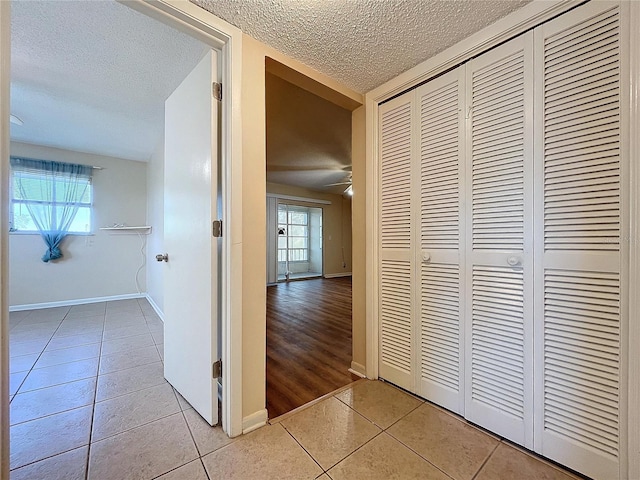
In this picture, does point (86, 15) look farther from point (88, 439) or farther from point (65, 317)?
point (65, 317)

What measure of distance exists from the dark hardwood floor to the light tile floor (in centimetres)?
16

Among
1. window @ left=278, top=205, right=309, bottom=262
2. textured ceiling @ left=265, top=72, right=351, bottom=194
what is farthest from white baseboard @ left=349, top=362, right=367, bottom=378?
window @ left=278, top=205, right=309, bottom=262

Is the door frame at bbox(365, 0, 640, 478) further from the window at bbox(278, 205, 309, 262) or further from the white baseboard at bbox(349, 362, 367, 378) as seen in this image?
the window at bbox(278, 205, 309, 262)

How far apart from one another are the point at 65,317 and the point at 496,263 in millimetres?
4708

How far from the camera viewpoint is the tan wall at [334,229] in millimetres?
7133

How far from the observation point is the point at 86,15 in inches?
59.4

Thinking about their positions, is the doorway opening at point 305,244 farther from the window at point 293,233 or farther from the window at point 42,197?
the window at point 42,197

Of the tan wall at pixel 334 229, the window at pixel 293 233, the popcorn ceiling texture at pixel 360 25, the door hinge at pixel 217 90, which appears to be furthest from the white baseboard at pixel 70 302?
the popcorn ceiling texture at pixel 360 25

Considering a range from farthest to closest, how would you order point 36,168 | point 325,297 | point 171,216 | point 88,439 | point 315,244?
point 315,244, point 325,297, point 36,168, point 171,216, point 88,439

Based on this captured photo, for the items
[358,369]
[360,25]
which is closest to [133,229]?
[358,369]

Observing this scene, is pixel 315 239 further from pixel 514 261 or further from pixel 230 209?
pixel 514 261

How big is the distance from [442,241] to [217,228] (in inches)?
50.4

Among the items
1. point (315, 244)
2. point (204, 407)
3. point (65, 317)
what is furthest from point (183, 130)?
point (315, 244)

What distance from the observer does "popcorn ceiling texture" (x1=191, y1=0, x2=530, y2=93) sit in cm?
123
